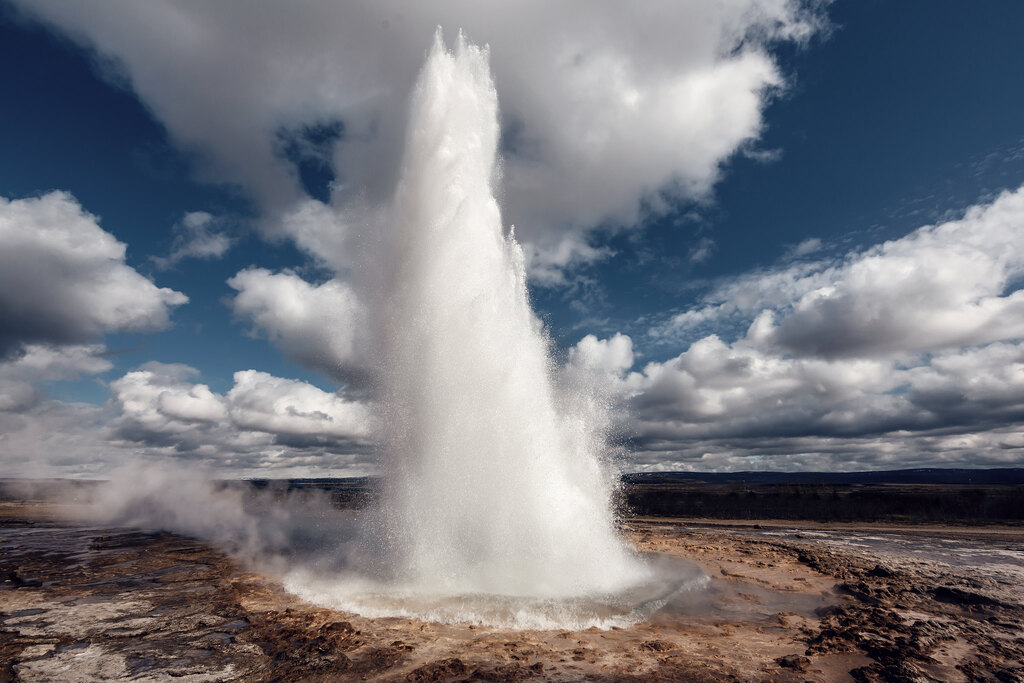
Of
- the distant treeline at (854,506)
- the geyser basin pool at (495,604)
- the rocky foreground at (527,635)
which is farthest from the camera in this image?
the distant treeline at (854,506)

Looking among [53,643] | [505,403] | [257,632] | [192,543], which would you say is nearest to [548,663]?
[257,632]

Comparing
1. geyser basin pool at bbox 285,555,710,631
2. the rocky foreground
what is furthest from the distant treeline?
geyser basin pool at bbox 285,555,710,631

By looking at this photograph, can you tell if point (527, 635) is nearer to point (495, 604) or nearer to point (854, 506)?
point (495, 604)

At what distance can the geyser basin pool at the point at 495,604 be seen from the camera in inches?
429

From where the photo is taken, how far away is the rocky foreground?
8445 millimetres

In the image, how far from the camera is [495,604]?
1163cm

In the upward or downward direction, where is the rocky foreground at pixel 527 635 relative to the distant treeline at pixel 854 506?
upward

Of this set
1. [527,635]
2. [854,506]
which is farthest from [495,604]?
[854,506]

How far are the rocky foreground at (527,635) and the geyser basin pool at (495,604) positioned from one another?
0.47 meters

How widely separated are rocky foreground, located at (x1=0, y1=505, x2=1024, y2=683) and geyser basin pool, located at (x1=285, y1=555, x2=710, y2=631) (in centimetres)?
47

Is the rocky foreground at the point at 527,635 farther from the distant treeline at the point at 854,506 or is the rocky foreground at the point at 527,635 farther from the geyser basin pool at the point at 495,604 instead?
the distant treeline at the point at 854,506

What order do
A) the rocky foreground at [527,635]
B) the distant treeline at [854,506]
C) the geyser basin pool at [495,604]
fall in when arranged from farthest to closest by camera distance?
the distant treeline at [854,506] < the geyser basin pool at [495,604] < the rocky foreground at [527,635]

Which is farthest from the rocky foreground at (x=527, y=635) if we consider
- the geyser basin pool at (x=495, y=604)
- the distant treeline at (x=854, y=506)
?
the distant treeline at (x=854, y=506)

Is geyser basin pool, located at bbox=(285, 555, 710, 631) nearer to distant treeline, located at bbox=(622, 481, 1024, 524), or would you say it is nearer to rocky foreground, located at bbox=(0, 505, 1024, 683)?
rocky foreground, located at bbox=(0, 505, 1024, 683)
